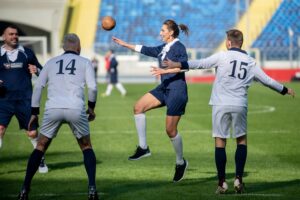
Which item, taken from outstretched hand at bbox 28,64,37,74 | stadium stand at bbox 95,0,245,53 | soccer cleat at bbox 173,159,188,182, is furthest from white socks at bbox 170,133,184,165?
stadium stand at bbox 95,0,245,53

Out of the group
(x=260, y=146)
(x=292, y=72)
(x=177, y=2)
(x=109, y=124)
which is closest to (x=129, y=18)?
(x=177, y=2)

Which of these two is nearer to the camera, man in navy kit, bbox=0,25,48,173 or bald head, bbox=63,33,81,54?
bald head, bbox=63,33,81,54

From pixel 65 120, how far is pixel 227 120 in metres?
2.15

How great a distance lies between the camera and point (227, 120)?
10055 mm

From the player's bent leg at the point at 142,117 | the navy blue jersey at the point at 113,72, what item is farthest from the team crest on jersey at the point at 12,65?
the navy blue jersey at the point at 113,72

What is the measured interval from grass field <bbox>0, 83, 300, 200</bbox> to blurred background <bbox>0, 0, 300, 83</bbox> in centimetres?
3917

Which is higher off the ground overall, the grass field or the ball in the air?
the ball in the air

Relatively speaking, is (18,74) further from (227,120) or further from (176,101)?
(227,120)

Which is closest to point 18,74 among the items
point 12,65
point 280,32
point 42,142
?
point 12,65

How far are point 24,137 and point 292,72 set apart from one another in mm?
35564

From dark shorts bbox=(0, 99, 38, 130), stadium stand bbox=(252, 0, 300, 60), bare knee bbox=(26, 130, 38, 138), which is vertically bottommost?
bare knee bbox=(26, 130, 38, 138)

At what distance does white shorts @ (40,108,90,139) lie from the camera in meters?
9.26

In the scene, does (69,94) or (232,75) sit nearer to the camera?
(69,94)

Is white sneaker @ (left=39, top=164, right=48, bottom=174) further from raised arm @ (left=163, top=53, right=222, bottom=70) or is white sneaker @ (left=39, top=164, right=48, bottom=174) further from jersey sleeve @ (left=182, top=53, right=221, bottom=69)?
jersey sleeve @ (left=182, top=53, right=221, bottom=69)
